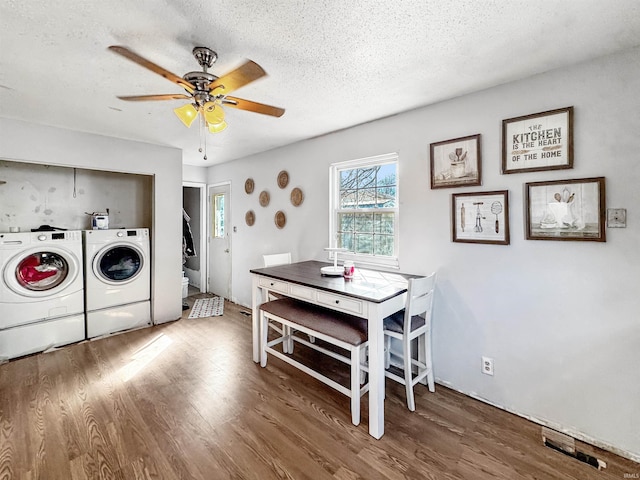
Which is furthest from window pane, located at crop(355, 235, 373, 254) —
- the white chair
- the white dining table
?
the white chair

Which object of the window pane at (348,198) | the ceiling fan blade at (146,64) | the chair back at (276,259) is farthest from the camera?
the chair back at (276,259)

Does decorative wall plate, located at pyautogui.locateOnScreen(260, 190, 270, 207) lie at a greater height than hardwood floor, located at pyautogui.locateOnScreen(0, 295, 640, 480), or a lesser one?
greater

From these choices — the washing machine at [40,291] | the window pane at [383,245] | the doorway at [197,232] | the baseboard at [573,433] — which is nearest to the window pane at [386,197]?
the window pane at [383,245]

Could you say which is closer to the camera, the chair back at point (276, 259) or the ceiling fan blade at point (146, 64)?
the ceiling fan blade at point (146, 64)

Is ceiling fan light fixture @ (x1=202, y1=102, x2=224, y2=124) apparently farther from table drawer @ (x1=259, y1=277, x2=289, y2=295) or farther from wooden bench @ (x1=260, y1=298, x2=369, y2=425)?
wooden bench @ (x1=260, y1=298, x2=369, y2=425)

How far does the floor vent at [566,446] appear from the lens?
1612 mm

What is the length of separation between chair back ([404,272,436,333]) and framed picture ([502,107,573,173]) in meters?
1.00

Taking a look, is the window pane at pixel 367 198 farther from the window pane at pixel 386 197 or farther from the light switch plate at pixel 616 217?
the light switch plate at pixel 616 217

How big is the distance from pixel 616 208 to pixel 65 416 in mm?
3820

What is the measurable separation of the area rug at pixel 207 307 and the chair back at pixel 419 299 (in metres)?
3.03

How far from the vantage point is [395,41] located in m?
1.56

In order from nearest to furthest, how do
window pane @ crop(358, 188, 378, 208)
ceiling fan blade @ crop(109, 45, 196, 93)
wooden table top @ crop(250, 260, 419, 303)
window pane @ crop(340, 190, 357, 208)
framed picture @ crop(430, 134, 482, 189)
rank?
ceiling fan blade @ crop(109, 45, 196, 93), wooden table top @ crop(250, 260, 419, 303), framed picture @ crop(430, 134, 482, 189), window pane @ crop(358, 188, 378, 208), window pane @ crop(340, 190, 357, 208)

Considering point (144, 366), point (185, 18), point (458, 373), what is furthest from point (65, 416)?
point (458, 373)

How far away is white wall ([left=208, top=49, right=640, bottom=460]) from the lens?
1.65 metres
